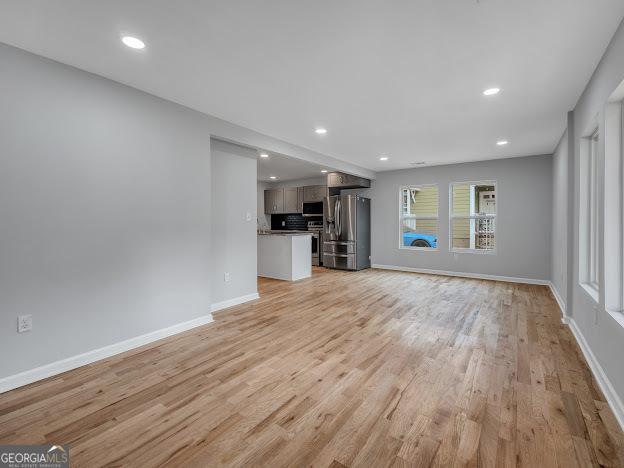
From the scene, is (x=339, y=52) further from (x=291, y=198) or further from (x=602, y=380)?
(x=291, y=198)

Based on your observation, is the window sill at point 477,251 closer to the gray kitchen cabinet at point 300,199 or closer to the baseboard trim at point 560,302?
the baseboard trim at point 560,302

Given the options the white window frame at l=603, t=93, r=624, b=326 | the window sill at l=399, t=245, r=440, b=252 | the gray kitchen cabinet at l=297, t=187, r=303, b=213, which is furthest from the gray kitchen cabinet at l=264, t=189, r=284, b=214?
the white window frame at l=603, t=93, r=624, b=326

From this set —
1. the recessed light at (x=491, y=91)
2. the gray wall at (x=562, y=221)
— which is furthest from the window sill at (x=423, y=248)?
the recessed light at (x=491, y=91)

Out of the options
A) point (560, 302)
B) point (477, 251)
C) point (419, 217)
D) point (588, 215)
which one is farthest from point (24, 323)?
point (477, 251)

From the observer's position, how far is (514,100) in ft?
10.1

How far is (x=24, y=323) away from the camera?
219cm

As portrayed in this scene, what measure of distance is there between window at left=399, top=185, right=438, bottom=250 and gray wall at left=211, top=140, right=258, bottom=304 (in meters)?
4.14

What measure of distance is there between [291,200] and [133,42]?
6.55m

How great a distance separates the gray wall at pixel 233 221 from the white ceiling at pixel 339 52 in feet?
2.09

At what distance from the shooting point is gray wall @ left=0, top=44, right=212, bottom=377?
7.06ft

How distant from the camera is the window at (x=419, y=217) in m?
6.90

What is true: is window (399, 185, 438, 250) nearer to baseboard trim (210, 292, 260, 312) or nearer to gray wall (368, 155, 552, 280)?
gray wall (368, 155, 552, 280)

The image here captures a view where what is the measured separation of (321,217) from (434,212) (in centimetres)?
294

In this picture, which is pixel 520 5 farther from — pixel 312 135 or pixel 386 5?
pixel 312 135
